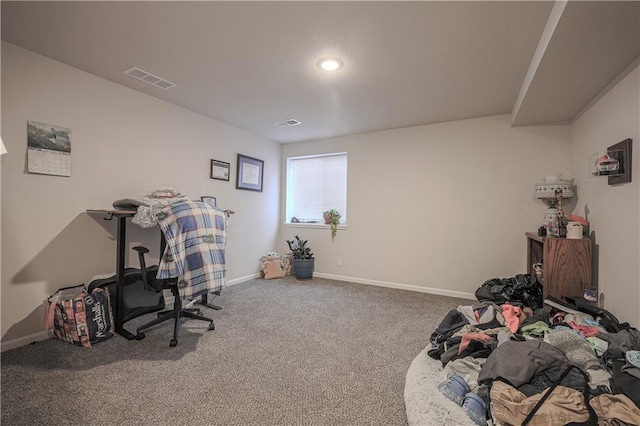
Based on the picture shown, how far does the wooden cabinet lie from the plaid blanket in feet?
9.13

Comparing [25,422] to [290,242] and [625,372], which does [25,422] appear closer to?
[625,372]

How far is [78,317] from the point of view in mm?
2242

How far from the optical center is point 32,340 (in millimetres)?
2330

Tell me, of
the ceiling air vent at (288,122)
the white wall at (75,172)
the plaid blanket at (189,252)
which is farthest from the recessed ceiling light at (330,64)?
the white wall at (75,172)

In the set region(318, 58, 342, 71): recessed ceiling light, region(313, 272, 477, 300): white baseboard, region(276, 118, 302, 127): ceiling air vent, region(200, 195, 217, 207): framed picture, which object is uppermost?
region(276, 118, 302, 127): ceiling air vent

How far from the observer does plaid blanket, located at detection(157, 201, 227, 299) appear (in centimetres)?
222

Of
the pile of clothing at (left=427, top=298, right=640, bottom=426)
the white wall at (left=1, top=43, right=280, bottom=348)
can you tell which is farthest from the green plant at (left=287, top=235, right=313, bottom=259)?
the pile of clothing at (left=427, top=298, right=640, bottom=426)

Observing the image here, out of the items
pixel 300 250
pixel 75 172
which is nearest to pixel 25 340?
pixel 75 172

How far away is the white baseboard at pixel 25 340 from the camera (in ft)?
7.20

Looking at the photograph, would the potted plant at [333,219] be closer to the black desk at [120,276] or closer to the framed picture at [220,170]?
the framed picture at [220,170]

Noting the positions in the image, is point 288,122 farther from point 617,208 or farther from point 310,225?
point 617,208

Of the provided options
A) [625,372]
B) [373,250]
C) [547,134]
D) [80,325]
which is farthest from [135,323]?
[547,134]

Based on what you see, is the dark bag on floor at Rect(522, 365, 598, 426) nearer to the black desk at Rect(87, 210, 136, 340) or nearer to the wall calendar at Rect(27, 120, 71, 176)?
the black desk at Rect(87, 210, 136, 340)

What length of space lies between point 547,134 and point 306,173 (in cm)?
340
